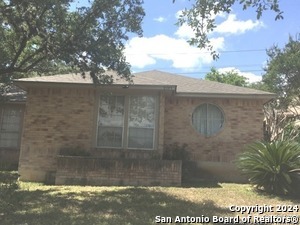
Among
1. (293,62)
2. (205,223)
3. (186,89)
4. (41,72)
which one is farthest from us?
(293,62)

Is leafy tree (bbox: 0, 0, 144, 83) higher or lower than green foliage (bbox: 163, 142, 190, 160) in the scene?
higher

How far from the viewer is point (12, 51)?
15.4 m

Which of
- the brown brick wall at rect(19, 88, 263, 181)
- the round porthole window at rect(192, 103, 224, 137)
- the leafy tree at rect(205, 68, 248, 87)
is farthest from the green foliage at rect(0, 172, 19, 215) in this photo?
the leafy tree at rect(205, 68, 248, 87)

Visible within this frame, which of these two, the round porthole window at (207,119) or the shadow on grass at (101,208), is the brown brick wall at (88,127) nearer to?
the round porthole window at (207,119)

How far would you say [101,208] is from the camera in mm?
8383

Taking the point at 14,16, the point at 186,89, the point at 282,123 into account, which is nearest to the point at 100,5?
the point at 14,16

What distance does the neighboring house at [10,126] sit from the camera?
635 inches

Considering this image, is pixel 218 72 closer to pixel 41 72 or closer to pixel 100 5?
pixel 41 72

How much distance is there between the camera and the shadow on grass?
736 centimetres

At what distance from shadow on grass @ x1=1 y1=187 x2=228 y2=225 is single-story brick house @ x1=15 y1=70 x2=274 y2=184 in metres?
2.81

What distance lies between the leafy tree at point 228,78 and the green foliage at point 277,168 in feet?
110

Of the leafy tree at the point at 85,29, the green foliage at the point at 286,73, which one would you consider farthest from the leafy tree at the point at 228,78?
the leafy tree at the point at 85,29

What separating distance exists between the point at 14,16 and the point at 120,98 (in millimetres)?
4459

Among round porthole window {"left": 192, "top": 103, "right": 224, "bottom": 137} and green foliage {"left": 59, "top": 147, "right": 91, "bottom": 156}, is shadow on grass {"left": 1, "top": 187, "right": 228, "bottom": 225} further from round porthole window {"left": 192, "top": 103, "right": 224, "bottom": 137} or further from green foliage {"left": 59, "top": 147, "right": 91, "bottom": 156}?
round porthole window {"left": 192, "top": 103, "right": 224, "bottom": 137}
